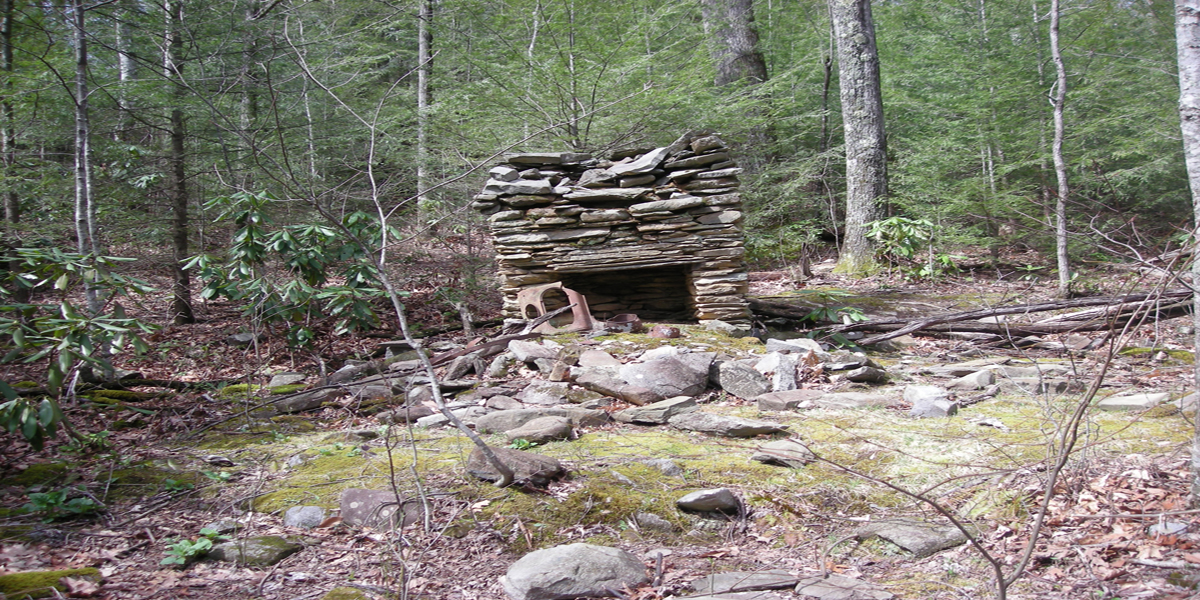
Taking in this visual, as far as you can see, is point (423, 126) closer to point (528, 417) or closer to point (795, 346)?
point (795, 346)

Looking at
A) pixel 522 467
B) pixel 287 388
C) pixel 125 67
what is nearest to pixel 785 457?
pixel 522 467

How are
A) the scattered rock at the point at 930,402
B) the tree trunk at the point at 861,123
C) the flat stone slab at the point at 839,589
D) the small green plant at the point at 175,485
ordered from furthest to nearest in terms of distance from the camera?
the tree trunk at the point at 861,123 → the scattered rock at the point at 930,402 → the small green plant at the point at 175,485 → the flat stone slab at the point at 839,589

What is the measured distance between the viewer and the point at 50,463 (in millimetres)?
3568

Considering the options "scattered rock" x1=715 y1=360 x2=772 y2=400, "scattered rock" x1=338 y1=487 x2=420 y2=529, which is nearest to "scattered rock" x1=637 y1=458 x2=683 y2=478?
"scattered rock" x1=338 y1=487 x2=420 y2=529

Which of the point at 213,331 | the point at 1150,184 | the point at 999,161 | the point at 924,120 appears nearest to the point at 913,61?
the point at 924,120

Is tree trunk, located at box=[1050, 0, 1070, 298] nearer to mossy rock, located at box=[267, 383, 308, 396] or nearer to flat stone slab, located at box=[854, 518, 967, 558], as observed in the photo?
flat stone slab, located at box=[854, 518, 967, 558]

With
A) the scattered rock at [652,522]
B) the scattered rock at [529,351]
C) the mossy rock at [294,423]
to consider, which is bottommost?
the scattered rock at [652,522]

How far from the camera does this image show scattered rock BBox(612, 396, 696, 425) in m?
4.27

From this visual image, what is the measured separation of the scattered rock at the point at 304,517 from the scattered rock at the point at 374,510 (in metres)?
0.11

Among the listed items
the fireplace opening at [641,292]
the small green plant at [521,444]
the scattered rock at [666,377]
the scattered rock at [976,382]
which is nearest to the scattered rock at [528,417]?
the small green plant at [521,444]

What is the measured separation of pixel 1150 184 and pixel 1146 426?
940cm

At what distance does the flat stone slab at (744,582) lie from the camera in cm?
230

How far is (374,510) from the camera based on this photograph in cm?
293

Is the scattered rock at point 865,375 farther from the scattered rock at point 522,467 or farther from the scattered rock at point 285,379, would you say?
the scattered rock at point 285,379
